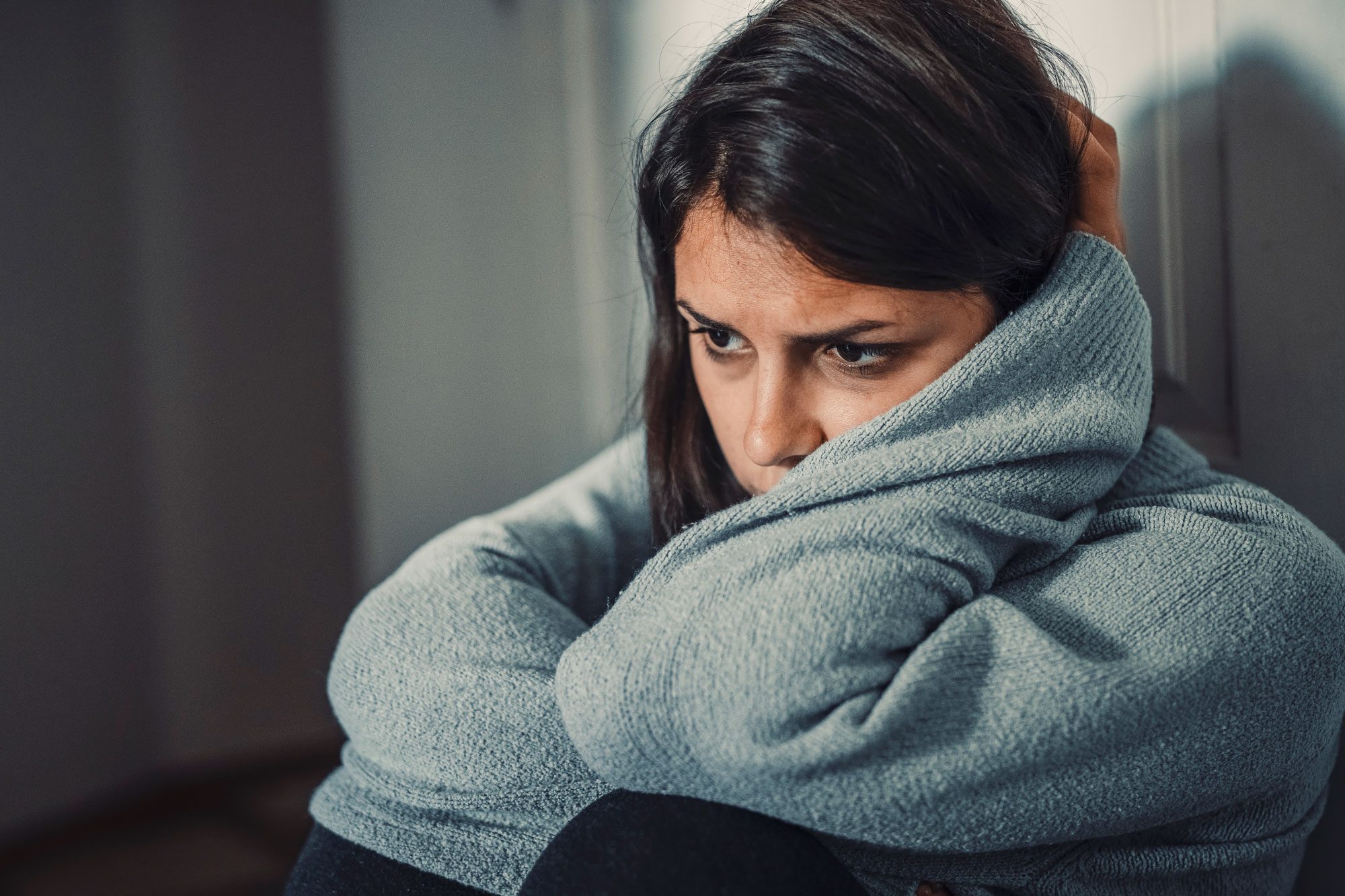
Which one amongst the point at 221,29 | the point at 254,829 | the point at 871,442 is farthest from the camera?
the point at 221,29

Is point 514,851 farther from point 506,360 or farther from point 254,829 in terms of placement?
point 254,829

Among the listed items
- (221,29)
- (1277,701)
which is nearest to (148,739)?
(221,29)

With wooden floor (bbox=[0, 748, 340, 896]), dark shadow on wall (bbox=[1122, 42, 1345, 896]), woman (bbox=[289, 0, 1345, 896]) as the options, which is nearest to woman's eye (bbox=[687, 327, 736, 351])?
woman (bbox=[289, 0, 1345, 896])

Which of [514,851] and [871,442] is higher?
[871,442]

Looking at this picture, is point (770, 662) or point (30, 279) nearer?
point (770, 662)

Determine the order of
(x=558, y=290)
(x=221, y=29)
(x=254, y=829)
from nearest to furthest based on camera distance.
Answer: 1. (x=558, y=290)
2. (x=254, y=829)
3. (x=221, y=29)

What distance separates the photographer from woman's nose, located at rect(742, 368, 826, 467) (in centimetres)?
61

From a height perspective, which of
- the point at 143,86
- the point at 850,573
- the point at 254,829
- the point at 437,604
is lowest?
the point at 254,829

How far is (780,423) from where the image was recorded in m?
0.61

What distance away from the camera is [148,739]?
164 cm

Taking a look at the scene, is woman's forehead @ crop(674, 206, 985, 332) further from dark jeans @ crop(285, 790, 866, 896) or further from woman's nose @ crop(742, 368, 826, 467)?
dark jeans @ crop(285, 790, 866, 896)

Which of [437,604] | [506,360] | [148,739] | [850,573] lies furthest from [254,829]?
Answer: [850,573]

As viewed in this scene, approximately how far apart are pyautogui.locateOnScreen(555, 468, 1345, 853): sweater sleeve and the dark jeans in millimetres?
14

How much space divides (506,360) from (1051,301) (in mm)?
949
